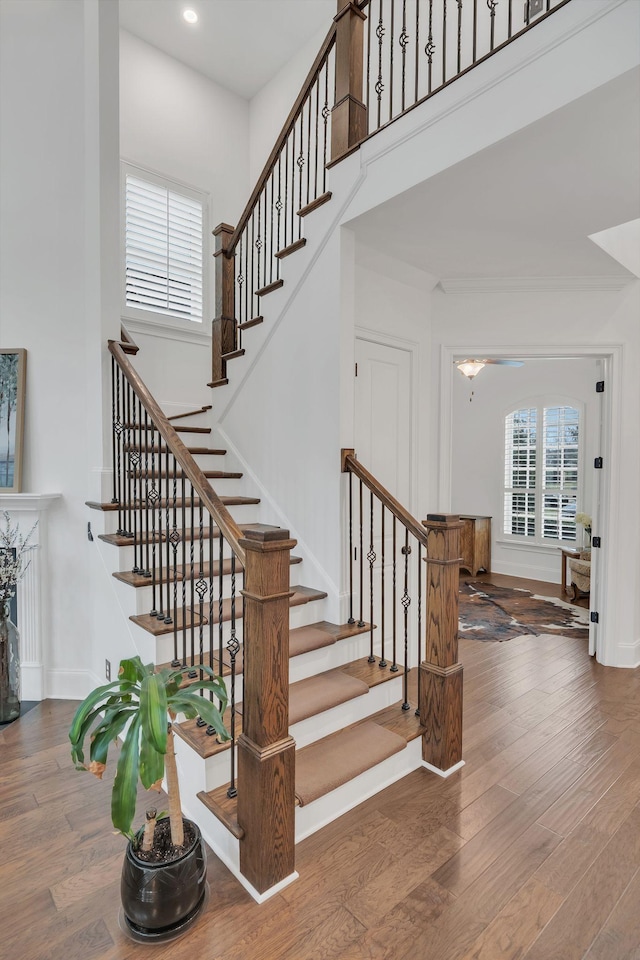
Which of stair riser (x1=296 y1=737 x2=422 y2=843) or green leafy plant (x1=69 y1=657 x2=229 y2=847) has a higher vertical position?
green leafy plant (x1=69 y1=657 x2=229 y2=847)

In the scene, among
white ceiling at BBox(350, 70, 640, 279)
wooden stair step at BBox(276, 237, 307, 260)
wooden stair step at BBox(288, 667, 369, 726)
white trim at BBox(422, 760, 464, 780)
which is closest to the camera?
white ceiling at BBox(350, 70, 640, 279)

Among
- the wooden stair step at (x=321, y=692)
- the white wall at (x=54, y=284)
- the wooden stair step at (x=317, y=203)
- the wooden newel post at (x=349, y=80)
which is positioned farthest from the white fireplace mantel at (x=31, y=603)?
the wooden newel post at (x=349, y=80)

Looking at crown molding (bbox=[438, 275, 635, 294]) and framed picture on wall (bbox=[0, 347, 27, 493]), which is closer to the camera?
framed picture on wall (bbox=[0, 347, 27, 493])

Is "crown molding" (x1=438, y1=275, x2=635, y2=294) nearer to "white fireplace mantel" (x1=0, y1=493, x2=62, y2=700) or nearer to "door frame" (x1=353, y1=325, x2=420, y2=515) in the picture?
"door frame" (x1=353, y1=325, x2=420, y2=515)

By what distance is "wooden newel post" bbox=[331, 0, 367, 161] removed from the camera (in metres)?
2.95

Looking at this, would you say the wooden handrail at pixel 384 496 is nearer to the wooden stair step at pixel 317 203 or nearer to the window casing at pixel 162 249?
the wooden stair step at pixel 317 203

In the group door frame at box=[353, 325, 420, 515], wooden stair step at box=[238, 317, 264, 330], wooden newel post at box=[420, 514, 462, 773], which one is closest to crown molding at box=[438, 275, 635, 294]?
door frame at box=[353, 325, 420, 515]

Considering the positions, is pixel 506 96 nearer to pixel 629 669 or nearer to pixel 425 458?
pixel 425 458

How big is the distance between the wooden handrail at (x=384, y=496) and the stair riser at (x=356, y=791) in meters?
1.03

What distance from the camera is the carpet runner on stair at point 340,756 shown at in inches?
83.1

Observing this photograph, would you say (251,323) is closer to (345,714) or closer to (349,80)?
(349,80)

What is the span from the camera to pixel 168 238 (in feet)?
16.3

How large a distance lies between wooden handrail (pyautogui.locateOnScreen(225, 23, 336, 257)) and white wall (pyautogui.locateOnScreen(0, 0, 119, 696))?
3.85 ft

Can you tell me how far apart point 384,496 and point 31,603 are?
2.36 metres
